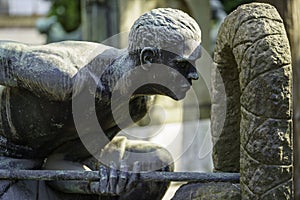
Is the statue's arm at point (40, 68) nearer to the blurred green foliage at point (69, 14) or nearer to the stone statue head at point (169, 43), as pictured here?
the stone statue head at point (169, 43)

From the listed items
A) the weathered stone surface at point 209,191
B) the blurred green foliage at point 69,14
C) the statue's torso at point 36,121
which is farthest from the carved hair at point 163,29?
the blurred green foliage at point 69,14

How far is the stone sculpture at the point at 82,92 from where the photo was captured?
173 centimetres

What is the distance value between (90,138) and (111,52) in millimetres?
244

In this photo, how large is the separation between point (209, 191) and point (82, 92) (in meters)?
0.39

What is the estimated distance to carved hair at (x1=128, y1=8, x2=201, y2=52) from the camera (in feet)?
5.60

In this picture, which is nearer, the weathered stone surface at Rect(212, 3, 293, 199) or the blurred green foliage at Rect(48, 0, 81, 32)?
the weathered stone surface at Rect(212, 3, 293, 199)

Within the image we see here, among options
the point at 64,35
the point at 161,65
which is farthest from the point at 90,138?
the point at 64,35

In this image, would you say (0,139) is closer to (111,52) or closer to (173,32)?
(111,52)

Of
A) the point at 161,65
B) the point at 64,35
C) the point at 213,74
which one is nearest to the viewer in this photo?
the point at 161,65

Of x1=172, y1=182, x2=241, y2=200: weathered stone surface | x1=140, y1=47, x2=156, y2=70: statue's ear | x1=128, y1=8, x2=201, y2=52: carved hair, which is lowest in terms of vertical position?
x1=172, y1=182, x2=241, y2=200: weathered stone surface

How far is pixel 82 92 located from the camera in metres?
1.80

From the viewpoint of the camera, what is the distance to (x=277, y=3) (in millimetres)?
3328

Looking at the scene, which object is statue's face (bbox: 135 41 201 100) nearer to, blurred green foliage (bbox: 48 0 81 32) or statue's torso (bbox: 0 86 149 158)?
statue's torso (bbox: 0 86 149 158)

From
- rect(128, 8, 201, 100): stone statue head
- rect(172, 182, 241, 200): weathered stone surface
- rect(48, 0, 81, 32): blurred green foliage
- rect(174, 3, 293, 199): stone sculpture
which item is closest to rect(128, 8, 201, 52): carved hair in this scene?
rect(128, 8, 201, 100): stone statue head
